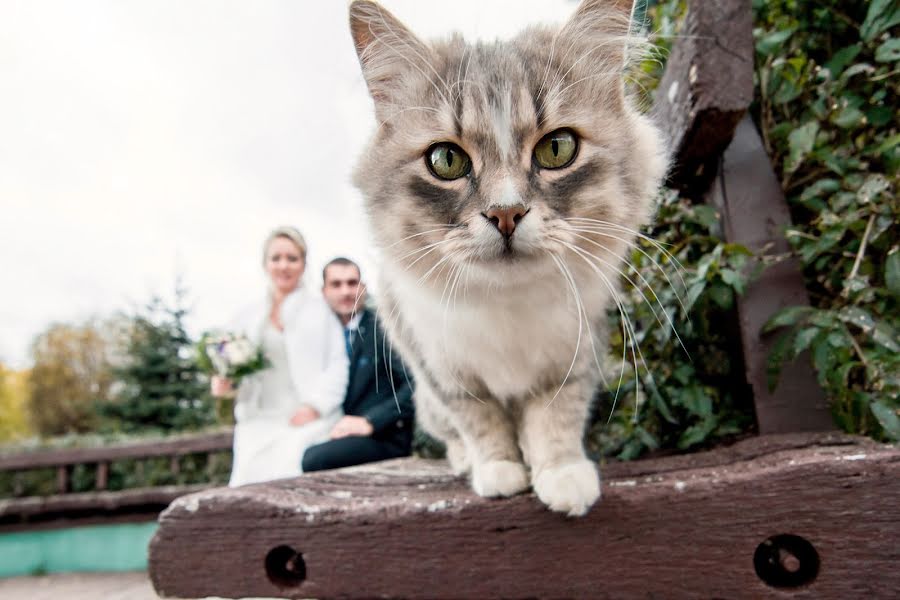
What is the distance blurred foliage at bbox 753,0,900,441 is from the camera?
4.12ft

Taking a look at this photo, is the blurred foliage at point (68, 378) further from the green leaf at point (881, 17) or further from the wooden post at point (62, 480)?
the green leaf at point (881, 17)

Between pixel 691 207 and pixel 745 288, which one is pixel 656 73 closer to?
pixel 691 207

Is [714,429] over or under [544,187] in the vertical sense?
under

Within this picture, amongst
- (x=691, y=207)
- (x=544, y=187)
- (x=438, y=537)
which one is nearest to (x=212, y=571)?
(x=438, y=537)

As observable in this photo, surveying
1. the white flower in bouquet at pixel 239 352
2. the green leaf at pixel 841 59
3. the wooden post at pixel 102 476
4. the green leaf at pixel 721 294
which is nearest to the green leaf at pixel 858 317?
the green leaf at pixel 721 294

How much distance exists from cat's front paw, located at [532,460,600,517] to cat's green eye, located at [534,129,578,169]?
26.9 inches

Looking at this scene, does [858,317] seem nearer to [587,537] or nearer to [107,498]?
[587,537]

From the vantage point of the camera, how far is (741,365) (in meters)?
1.61

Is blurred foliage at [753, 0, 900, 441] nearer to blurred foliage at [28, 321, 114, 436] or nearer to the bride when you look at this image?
the bride

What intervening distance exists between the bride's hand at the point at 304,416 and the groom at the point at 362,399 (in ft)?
0.53

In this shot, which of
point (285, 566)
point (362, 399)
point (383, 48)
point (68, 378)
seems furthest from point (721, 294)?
point (68, 378)

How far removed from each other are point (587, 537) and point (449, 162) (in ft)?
2.91

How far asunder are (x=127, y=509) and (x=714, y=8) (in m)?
5.67

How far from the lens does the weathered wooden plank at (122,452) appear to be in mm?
5055
